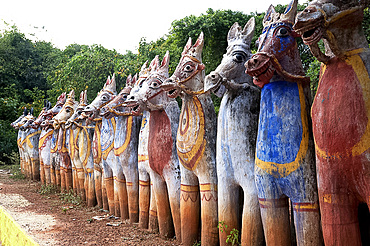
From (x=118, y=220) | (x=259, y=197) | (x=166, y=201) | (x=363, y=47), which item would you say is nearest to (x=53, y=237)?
(x=118, y=220)

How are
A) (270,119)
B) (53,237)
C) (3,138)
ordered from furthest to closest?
(3,138), (53,237), (270,119)

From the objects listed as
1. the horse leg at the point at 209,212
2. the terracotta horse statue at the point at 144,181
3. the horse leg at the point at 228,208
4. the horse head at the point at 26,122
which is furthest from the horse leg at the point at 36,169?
the horse leg at the point at 228,208

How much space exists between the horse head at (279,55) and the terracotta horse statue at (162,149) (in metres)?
2.22

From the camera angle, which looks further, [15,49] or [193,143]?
[15,49]

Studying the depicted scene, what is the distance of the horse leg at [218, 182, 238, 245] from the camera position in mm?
4141

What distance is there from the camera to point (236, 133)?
4.02 m

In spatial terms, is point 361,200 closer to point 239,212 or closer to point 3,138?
point 239,212

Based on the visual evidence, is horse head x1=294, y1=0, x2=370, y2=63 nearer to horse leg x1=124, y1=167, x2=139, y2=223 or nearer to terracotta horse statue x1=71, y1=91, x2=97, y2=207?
horse leg x1=124, y1=167, x2=139, y2=223

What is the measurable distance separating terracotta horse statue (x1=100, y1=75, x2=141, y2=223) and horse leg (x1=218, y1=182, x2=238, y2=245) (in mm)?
2650

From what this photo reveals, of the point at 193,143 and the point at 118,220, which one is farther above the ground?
the point at 193,143

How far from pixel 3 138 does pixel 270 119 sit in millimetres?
18070

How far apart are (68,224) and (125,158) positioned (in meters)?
1.81

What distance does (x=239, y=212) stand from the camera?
14.1ft

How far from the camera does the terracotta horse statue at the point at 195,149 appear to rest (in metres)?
4.57
